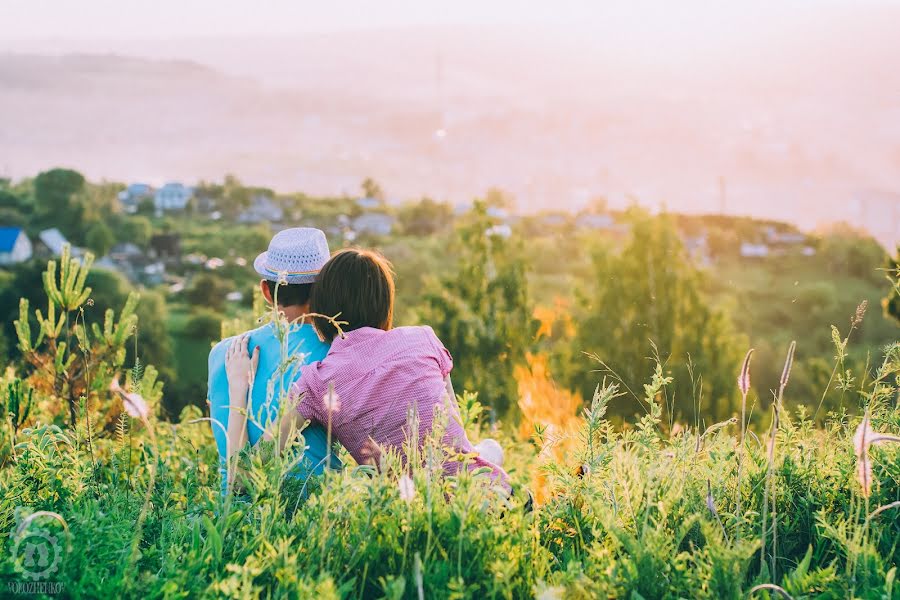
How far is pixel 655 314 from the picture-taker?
10.4 meters

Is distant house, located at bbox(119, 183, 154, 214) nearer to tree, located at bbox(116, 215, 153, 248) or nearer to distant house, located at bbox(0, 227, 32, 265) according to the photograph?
tree, located at bbox(116, 215, 153, 248)

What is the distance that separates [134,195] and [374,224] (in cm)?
1823

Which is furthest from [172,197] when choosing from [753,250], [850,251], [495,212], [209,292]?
[495,212]

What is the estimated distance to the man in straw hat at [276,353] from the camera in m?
2.45

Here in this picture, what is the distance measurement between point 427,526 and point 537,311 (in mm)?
8477

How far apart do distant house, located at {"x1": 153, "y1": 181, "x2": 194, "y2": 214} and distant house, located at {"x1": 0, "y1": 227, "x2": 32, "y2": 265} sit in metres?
21.1

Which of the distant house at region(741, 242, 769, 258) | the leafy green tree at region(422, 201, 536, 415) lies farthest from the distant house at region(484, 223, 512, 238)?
the distant house at region(741, 242, 769, 258)

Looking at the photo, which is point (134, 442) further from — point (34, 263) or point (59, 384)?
point (34, 263)

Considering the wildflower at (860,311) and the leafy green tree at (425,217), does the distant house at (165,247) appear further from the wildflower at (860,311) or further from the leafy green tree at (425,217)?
the wildflower at (860,311)

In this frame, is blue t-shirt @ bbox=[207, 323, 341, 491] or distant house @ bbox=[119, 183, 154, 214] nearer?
blue t-shirt @ bbox=[207, 323, 341, 491]

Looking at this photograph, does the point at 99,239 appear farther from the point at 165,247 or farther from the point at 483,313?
the point at 483,313

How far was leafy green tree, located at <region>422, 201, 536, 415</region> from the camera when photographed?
31.6ft

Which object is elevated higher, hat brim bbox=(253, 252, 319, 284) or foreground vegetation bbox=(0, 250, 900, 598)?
hat brim bbox=(253, 252, 319, 284)

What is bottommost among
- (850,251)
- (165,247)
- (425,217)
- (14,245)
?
(165,247)
